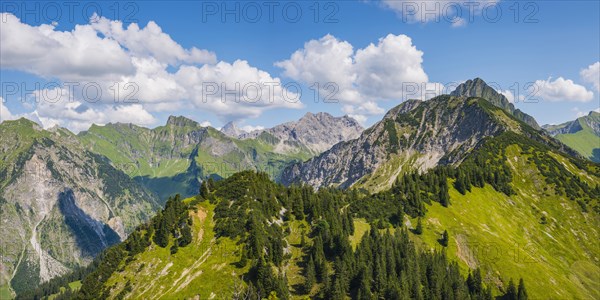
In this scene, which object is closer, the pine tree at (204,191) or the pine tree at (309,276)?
the pine tree at (309,276)

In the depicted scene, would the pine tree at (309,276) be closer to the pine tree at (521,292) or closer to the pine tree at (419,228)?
the pine tree at (419,228)

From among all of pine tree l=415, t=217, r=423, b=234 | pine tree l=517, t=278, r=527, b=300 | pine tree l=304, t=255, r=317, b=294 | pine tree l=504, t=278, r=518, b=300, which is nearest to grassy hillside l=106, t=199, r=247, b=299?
pine tree l=304, t=255, r=317, b=294

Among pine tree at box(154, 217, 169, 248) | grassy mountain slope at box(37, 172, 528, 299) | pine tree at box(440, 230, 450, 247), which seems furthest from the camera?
pine tree at box(440, 230, 450, 247)

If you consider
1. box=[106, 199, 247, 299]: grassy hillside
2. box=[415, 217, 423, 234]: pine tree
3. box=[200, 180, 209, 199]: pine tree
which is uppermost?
box=[200, 180, 209, 199]: pine tree

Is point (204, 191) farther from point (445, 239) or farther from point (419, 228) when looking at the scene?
point (445, 239)

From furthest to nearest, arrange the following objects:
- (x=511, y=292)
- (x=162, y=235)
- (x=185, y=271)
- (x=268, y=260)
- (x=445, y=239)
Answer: (x=445, y=239), (x=162, y=235), (x=511, y=292), (x=185, y=271), (x=268, y=260)

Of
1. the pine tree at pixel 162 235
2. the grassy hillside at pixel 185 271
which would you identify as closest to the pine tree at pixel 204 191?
the grassy hillside at pixel 185 271

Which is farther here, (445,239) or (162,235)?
(445,239)

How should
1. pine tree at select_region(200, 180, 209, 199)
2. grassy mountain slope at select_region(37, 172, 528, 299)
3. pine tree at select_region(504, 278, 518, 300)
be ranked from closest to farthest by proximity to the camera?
grassy mountain slope at select_region(37, 172, 528, 299)
pine tree at select_region(504, 278, 518, 300)
pine tree at select_region(200, 180, 209, 199)

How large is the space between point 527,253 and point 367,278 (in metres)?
→ 97.4

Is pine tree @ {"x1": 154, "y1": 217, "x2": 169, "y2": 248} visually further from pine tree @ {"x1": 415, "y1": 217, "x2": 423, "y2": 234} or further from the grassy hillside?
pine tree @ {"x1": 415, "y1": 217, "x2": 423, "y2": 234}

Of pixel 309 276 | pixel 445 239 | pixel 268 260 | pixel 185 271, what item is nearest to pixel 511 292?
pixel 445 239

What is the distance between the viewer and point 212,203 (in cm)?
18038

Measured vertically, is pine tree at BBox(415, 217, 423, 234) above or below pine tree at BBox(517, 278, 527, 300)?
above
